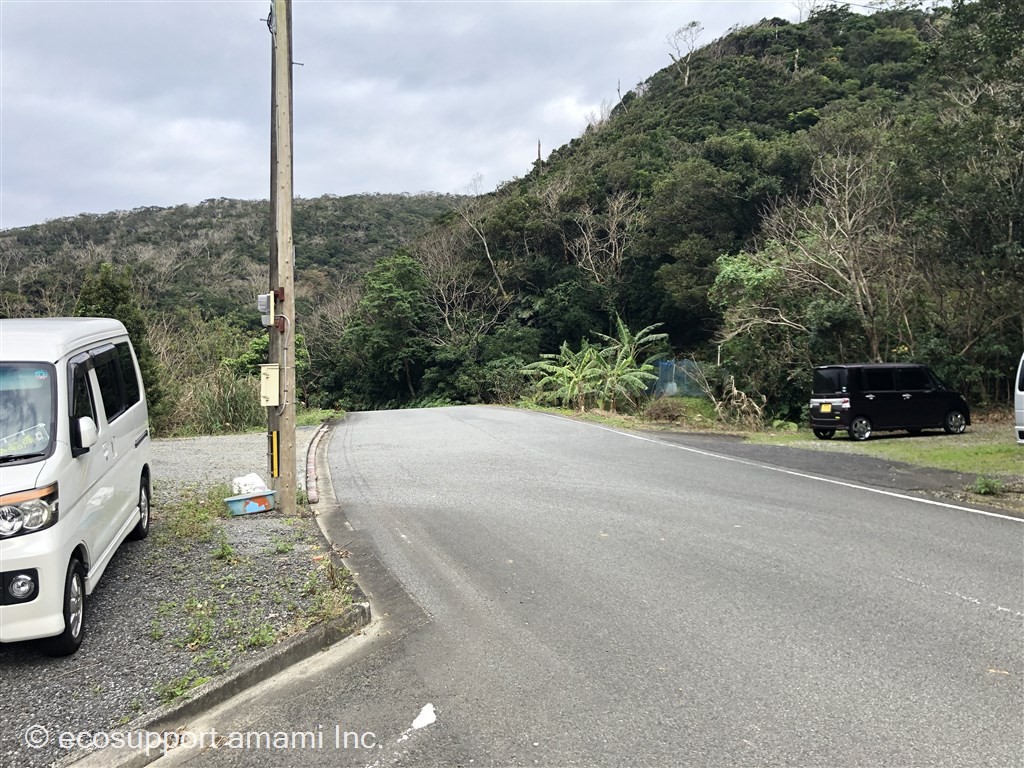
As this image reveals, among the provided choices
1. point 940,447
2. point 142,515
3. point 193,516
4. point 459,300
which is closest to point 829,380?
point 940,447

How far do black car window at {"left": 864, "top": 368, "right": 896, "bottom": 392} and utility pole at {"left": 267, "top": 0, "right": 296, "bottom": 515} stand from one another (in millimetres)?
14434

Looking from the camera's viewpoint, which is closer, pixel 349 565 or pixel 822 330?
pixel 349 565

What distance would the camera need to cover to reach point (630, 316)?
40.0 m

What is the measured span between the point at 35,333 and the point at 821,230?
944 inches

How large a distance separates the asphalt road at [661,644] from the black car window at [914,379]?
9.63 metres

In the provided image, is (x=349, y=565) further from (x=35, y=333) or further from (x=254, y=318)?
(x=254, y=318)

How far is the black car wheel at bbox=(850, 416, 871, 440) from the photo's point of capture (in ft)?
56.8

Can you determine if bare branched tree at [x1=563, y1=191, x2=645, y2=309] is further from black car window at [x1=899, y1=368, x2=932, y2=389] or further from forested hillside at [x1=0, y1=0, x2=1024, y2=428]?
black car window at [x1=899, y1=368, x2=932, y2=389]

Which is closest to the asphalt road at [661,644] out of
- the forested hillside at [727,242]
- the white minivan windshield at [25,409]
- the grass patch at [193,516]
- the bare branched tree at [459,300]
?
the grass patch at [193,516]

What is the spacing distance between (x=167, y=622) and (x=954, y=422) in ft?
63.0

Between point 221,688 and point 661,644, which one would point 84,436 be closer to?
point 221,688

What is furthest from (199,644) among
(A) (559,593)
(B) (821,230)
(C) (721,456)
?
(B) (821,230)

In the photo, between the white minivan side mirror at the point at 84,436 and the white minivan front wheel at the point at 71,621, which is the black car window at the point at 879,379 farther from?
the white minivan front wheel at the point at 71,621

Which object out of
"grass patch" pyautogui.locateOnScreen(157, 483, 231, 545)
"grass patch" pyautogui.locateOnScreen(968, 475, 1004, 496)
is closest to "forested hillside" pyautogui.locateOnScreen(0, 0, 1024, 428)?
"grass patch" pyautogui.locateOnScreen(968, 475, 1004, 496)
